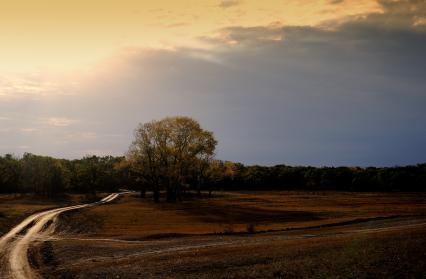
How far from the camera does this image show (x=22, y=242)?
45.4m

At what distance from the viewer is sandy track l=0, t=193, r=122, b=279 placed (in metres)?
30.4

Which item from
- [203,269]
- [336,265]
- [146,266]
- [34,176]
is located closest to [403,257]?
[336,265]

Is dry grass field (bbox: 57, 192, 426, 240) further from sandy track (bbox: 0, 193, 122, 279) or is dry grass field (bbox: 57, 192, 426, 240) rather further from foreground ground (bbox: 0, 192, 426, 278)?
Result: foreground ground (bbox: 0, 192, 426, 278)

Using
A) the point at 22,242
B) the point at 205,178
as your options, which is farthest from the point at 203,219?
the point at 205,178

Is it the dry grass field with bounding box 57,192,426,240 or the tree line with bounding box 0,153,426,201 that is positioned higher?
the tree line with bounding box 0,153,426,201

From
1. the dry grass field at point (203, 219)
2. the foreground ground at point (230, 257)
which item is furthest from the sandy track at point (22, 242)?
the dry grass field at point (203, 219)

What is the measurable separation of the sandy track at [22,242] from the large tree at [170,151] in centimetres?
3754

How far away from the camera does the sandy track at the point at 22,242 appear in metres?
30.4

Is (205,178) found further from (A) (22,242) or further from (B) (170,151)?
(A) (22,242)

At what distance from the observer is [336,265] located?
24891mm

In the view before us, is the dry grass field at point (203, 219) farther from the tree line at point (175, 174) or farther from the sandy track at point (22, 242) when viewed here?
the tree line at point (175, 174)

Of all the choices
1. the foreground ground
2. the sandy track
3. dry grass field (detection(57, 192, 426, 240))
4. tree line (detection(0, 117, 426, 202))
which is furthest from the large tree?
the foreground ground

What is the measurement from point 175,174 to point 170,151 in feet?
19.0

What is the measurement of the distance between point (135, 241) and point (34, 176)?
98.8m
